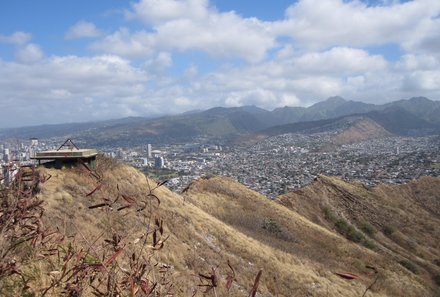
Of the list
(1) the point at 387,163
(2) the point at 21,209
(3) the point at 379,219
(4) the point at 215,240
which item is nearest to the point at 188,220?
(4) the point at 215,240

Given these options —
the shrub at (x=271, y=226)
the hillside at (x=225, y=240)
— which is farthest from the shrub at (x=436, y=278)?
the shrub at (x=271, y=226)

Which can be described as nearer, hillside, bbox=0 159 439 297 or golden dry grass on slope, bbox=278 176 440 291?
hillside, bbox=0 159 439 297

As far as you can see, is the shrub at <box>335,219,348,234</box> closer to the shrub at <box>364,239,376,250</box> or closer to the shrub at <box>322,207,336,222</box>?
the shrub at <box>322,207,336,222</box>

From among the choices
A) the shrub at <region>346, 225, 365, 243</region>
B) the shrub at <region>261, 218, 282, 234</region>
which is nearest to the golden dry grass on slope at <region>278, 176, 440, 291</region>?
the shrub at <region>346, 225, 365, 243</region>

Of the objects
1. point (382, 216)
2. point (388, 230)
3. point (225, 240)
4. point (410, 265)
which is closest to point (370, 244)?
point (410, 265)

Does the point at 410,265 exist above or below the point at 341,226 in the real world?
below

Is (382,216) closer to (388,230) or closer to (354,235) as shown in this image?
(388,230)

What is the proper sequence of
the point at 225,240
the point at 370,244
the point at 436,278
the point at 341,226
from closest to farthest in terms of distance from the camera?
1. the point at 225,240
2. the point at 436,278
3. the point at 370,244
4. the point at 341,226

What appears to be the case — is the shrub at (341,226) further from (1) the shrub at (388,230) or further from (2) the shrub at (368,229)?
(1) the shrub at (388,230)
